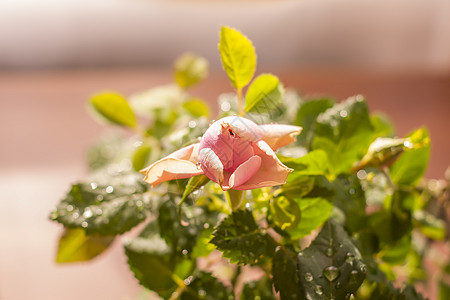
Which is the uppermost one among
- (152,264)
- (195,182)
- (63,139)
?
(195,182)

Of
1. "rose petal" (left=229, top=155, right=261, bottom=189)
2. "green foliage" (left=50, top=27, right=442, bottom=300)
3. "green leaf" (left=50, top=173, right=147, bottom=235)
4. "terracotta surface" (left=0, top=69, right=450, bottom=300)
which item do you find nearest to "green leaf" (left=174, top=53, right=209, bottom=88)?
"green foliage" (left=50, top=27, right=442, bottom=300)

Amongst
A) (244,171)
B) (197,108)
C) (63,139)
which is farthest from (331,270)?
(63,139)

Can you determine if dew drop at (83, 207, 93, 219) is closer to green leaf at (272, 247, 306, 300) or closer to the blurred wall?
green leaf at (272, 247, 306, 300)

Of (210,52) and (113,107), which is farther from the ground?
(113,107)

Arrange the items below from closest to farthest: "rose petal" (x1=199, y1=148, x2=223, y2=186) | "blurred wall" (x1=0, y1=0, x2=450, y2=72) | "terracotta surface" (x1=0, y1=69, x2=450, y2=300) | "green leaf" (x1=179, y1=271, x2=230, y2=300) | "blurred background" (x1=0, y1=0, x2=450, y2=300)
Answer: "rose petal" (x1=199, y1=148, x2=223, y2=186) → "green leaf" (x1=179, y1=271, x2=230, y2=300) → "terracotta surface" (x1=0, y1=69, x2=450, y2=300) → "blurred background" (x1=0, y1=0, x2=450, y2=300) → "blurred wall" (x1=0, y1=0, x2=450, y2=72)

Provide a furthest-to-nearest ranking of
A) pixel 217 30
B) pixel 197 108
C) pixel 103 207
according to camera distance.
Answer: pixel 217 30
pixel 197 108
pixel 103 207

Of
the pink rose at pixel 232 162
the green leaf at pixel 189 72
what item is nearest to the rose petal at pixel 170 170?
the pink rose at pixel 232 162

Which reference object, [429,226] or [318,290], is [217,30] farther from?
[318,290]

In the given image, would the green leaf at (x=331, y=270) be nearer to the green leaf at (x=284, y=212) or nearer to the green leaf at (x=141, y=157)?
the green leaf at (x=284, y=212)
